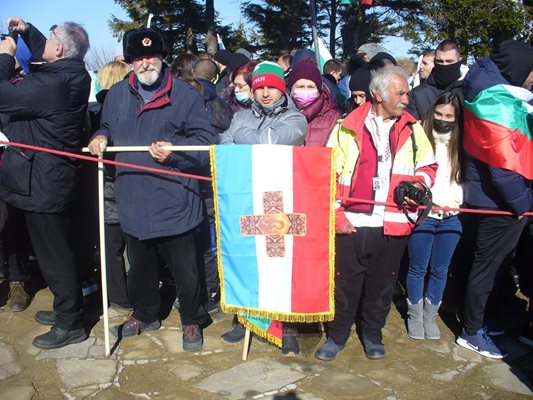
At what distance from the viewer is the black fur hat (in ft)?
12.9

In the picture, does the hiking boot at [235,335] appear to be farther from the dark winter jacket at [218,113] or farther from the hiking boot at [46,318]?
the dark winter jacket at [218,113]

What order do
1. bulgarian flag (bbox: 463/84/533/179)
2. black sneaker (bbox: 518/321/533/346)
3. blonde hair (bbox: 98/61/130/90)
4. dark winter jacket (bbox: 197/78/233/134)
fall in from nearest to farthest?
1. bulgarian flag (bbox: 463/84/533/179)
2. black sneaker (bbox: 518/321/533/346)
3. dark winter jacket (bbox: 197/78/233/134)
4. blonde hair (bbox: 98/61/130/90)

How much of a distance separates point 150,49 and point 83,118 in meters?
A: 0.77

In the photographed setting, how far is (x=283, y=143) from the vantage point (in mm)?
3920

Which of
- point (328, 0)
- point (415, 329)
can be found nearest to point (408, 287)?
point (415, 329)

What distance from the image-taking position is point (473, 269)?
4453 millimetres

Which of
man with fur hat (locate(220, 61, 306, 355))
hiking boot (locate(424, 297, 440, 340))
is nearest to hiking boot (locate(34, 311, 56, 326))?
man with fur hat (locate(220, 61, 306, 355))

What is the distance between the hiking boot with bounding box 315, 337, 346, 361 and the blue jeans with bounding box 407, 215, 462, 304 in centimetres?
84

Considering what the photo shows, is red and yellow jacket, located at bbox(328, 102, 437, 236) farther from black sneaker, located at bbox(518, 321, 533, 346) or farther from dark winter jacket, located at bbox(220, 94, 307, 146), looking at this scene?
black sneaker, located at bbox(518, 321, 533, 346)

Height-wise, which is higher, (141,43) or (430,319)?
(141,43)

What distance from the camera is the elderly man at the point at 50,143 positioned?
392 centimetres

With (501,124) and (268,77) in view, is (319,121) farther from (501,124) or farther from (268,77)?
(501,124)

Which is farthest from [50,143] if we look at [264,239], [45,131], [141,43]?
[264,239]

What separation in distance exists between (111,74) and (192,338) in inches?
102
